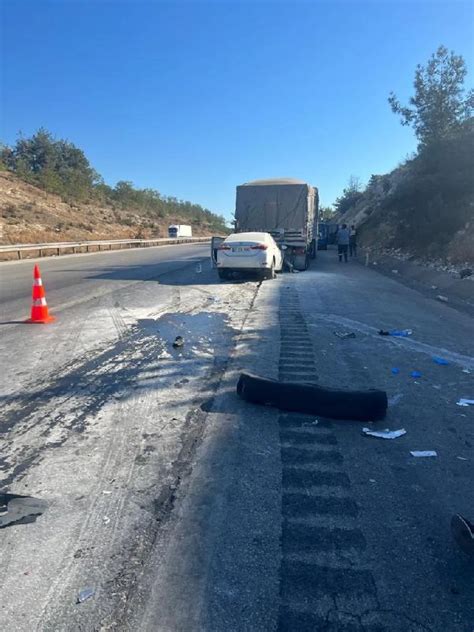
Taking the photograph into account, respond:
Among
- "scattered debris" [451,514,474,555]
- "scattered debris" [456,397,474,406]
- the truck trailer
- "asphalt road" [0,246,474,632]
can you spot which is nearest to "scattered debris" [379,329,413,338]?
"asphalt road" [0,246,474,632]

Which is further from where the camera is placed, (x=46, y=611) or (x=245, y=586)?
(x=245, y=586)

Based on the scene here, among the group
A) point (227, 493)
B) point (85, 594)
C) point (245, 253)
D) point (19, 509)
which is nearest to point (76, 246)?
point (245, 253)

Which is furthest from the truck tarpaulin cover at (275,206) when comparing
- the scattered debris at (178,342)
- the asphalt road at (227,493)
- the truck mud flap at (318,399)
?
the truck mud flap at (318,399)

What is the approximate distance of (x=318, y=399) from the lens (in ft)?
14.5

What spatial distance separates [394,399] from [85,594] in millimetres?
3499

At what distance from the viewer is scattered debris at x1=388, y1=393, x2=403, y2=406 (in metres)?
4.73

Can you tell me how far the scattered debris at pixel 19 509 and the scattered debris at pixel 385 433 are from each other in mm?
2534

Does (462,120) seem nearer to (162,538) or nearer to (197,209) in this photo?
(162,538)

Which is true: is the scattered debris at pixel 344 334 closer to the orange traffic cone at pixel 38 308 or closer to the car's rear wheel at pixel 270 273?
the orange traffic cone at pixel 38 308

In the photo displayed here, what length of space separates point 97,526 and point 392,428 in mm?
2555

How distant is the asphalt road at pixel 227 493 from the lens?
86.8 inches

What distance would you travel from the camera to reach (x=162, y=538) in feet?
8.69

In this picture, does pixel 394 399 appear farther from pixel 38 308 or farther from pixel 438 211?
pixel 438 211

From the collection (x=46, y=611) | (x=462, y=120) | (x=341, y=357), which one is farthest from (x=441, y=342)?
(x=462, y=120)
